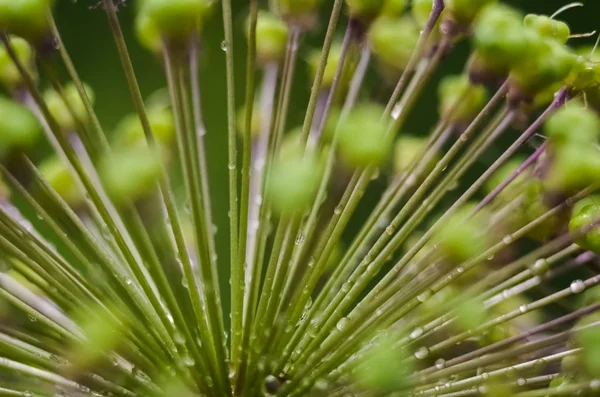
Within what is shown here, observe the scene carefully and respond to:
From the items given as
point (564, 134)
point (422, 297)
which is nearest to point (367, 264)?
point (422, 297)

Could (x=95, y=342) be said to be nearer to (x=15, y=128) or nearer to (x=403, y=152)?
(x=15, y=128)

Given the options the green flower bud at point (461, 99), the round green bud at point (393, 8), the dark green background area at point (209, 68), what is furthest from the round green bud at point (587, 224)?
the dark green background area at point (209, 68)

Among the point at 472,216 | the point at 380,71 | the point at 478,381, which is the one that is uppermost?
the point at 380,71

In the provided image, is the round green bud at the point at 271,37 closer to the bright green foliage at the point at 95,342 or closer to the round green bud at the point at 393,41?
the round green bud at the point at 393,41

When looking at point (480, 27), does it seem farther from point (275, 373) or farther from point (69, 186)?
point (69, 186)

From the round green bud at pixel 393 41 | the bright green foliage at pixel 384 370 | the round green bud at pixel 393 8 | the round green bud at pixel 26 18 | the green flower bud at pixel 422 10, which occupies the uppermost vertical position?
the green flower bud at pixel 422 10
